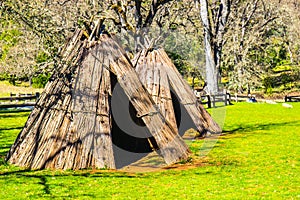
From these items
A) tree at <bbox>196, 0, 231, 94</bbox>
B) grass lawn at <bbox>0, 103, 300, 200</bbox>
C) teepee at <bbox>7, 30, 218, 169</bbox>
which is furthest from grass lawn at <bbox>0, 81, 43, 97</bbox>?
teepee at <bbox>7, 30, 218, 169</bbox>

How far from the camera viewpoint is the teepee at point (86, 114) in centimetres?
1229

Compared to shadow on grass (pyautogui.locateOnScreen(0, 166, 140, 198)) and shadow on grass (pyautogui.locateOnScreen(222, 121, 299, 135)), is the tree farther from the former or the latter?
shadow on grass (pyautogui.locateOnScreen(0, 166, 140, 198))

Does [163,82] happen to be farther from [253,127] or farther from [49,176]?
[49,176]

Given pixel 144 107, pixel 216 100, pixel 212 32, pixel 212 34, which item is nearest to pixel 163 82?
pixel 144 107

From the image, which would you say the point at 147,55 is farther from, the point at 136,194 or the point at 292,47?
the point at 292,47

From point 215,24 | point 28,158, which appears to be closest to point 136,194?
point 28,158

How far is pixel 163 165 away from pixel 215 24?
86.6ft

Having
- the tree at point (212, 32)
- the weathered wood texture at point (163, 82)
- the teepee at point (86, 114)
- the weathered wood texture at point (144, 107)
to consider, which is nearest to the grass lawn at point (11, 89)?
the tree at point (212, 32)

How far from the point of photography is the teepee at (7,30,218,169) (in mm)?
12289

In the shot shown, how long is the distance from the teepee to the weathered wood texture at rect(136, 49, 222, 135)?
3.37 meters

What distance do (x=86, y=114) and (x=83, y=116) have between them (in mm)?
105

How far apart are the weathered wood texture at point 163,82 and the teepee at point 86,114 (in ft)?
11.1

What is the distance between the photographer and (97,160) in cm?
1246

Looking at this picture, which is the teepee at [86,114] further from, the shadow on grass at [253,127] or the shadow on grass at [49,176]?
the shadow on grass at [253,127]
